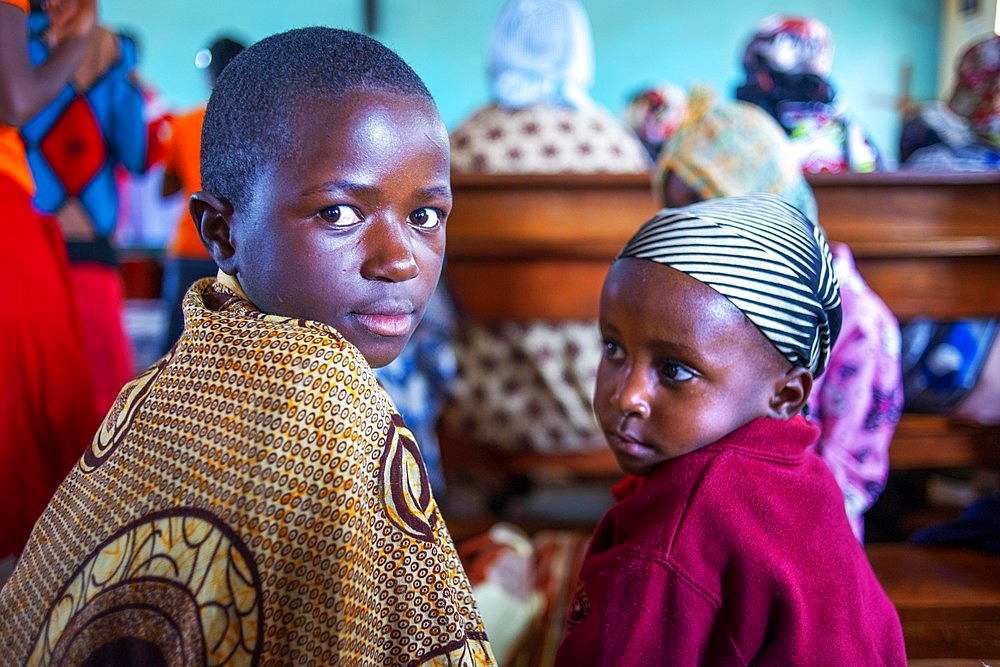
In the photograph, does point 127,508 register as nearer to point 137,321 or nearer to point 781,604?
point 781,604

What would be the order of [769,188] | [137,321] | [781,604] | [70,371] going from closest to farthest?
1. [781,604]
2. [70,371]
3. [769,188]
4. [137,321]

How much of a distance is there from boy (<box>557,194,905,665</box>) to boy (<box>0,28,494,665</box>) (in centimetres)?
27

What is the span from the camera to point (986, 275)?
278cm

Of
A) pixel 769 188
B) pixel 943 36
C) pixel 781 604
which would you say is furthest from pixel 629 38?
pixel 781 604

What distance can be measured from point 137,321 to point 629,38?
5.90 meters

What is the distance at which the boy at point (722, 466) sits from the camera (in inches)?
40.5

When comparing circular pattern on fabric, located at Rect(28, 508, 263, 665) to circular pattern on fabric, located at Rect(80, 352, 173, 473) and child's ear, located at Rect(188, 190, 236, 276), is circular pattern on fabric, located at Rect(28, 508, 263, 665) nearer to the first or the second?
circular pattern on fabric, located at Rect(80, 352, 173, 473)

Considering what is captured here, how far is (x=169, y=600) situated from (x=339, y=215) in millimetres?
427

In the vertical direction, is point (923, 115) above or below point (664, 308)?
below

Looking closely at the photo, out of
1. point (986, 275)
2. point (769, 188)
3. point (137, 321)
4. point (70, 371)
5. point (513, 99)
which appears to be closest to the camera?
point (70, 371)

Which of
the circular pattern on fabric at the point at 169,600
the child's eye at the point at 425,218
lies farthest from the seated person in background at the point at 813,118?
the circular pattern on fabric at the point at 169,600

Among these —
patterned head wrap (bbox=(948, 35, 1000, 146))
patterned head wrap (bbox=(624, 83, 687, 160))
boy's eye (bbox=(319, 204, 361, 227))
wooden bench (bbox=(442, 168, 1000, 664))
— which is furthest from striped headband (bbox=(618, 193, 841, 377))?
patterned head wrap (bbox=(624, 83, 687, 160))

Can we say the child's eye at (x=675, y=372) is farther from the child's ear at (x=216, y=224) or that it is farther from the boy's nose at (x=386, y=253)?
the child's ear at (x=216, y=224)

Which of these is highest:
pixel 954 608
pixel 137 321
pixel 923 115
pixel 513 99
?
pixel 513 99
